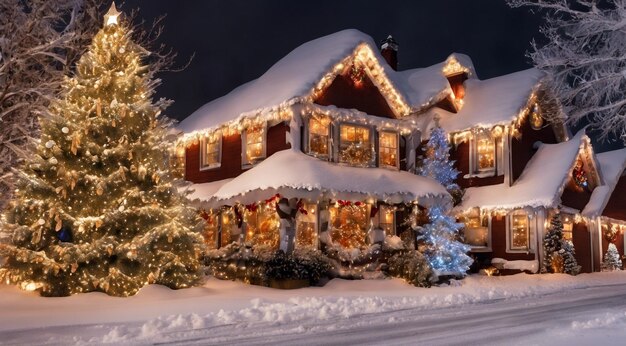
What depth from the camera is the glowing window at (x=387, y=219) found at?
24.6 metres

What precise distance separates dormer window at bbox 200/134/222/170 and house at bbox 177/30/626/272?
0.06 m

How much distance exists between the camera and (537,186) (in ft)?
86.9

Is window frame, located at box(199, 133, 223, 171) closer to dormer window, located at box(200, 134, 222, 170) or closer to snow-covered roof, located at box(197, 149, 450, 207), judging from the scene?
dormer window, located at box(200, 134, 222, 170)

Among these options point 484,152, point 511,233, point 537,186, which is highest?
point 484,152

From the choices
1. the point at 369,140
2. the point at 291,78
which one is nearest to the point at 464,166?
the point at 369,140

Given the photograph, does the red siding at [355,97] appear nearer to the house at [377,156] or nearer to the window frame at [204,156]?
the house at [377,156]

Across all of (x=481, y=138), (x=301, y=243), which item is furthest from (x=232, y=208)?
(x=481, y=138)

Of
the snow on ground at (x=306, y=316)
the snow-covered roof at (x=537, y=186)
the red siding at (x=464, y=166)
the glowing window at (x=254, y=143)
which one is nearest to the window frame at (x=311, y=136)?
the glowing window at (x=254, y=143)

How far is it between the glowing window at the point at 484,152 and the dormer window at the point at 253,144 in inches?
424

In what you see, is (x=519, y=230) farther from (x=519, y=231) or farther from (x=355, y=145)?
(x=355, y=145)

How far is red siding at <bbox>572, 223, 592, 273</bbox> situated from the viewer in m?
29.9

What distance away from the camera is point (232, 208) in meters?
24.6

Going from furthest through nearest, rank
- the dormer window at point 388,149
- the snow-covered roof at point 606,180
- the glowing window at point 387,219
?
the snow-covered roof at point 606,180, the dormer window at point 388,149, the glowing window at point 387,219

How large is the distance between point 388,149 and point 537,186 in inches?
271
